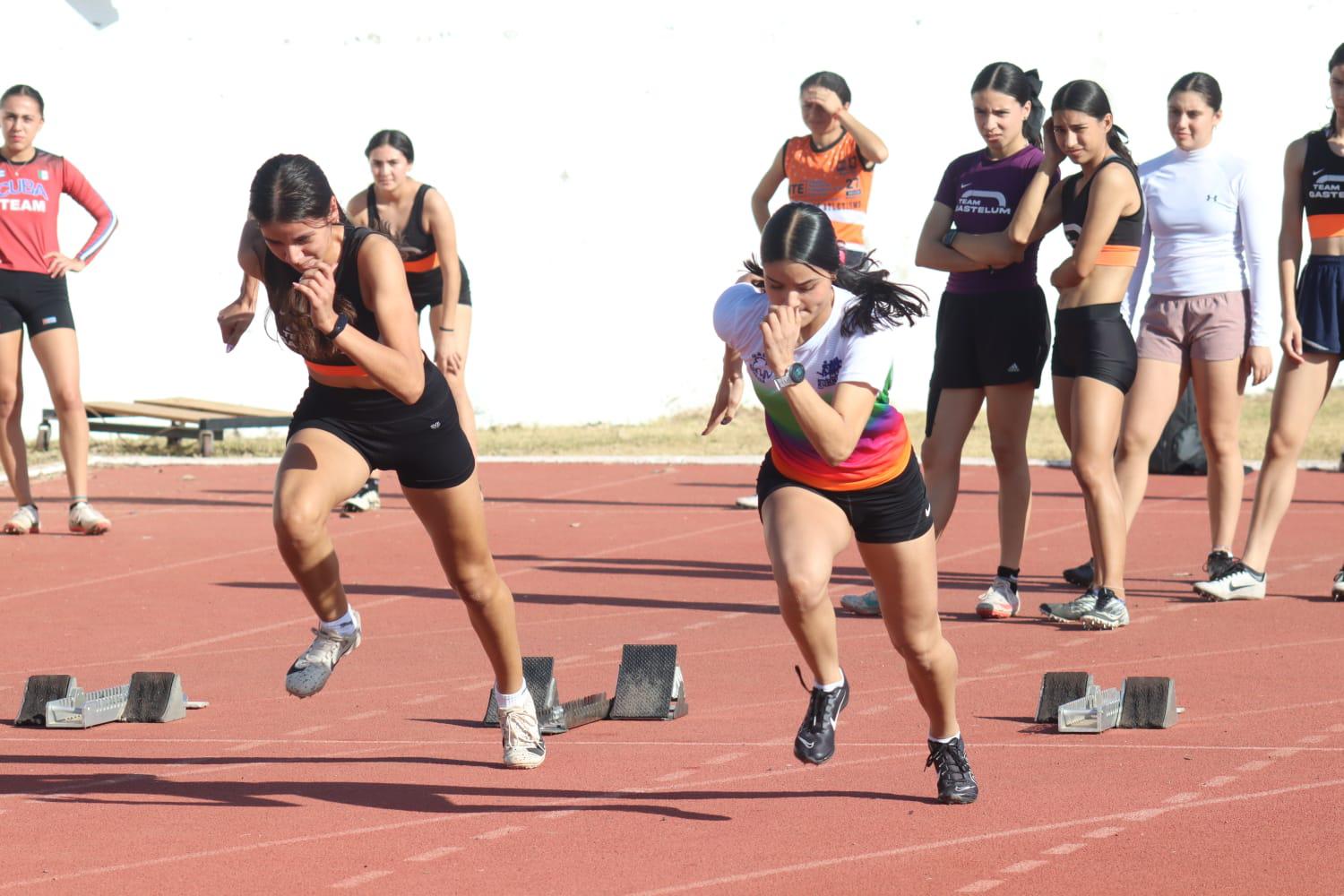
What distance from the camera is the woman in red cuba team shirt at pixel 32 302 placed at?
35.7 feet

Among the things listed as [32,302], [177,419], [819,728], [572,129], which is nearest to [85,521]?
[32,302]

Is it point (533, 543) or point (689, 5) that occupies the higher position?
point (689, 5)

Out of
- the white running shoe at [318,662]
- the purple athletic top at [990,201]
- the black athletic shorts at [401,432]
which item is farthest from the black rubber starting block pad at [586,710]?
the purple athletic top at [990,201]

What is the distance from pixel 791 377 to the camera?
4.71 meters

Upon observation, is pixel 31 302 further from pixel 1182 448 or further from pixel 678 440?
pixel 1182 448

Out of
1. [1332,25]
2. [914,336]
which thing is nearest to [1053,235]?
[914,336]

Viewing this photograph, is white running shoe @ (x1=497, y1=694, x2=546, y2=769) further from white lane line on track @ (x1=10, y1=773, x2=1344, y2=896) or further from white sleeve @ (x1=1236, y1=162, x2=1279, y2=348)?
white sleeve @ (x1=1236, y1=162, x2=1279, y2=348)

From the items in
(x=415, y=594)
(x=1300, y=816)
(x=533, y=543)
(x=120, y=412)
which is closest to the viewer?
(x=1300, y=816)

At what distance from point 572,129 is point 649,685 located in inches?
534

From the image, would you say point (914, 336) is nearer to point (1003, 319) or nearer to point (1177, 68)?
point (1177, 68)

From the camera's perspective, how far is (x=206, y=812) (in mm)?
5070

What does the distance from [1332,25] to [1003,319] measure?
1314 cm

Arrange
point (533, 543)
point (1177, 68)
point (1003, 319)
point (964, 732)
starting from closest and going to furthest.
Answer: point (964, 732) → point (1003, 319) → point (533, 543) → point (1177, 68)

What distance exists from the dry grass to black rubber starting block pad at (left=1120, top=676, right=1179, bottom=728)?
373 inches
